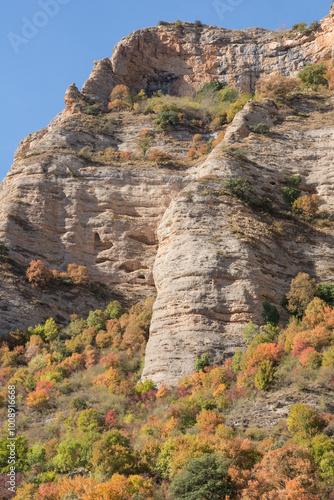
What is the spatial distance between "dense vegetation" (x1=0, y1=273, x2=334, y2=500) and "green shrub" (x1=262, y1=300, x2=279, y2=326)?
1.9 inches

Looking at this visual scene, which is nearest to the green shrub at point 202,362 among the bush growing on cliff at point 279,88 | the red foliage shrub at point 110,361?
the red foliage shrub at point 110,361

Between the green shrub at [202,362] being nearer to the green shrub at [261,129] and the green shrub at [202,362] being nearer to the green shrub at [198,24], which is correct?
the green shrub at [261,129]

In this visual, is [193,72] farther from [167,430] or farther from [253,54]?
[167,430]

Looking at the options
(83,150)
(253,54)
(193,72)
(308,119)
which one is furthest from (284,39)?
(83,150)

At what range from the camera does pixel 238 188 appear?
28.7 m

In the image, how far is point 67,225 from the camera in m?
33.0

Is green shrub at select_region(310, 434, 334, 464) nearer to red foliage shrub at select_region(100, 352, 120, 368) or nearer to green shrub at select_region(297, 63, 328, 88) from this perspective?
red foliage shrub at select_region(100, 352, 120, 368)

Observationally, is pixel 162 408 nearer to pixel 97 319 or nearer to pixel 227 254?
pixel 227 254

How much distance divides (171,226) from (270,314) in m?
7.21

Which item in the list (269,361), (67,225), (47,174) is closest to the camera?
(269,361)

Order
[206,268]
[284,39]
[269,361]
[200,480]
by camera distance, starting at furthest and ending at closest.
Answer: [284,39] < [206,268] < [269,361] < [200,480]

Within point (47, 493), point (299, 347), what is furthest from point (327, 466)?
point (47, 493)

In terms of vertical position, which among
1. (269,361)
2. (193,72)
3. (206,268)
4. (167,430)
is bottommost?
(167,430)

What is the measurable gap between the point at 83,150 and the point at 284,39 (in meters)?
30.4
